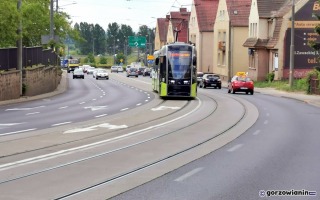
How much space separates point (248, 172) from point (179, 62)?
26042 millimetres

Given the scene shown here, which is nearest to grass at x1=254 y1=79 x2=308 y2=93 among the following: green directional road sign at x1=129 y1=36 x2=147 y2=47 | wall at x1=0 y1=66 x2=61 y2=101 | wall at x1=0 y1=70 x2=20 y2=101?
wall at x1=0 y1=66 x2=61 y2=101

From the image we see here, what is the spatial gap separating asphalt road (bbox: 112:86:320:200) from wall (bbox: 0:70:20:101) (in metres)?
18.6

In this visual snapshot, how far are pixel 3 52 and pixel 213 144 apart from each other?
21815 millimetres

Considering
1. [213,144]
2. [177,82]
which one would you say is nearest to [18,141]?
[213,144]

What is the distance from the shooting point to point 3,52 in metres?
37.3

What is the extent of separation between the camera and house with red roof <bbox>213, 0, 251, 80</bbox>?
8150 cm

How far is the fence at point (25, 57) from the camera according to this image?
3753 cm

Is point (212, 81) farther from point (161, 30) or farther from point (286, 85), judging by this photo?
point (161, 30)

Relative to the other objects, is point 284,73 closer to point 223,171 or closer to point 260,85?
point 260,85

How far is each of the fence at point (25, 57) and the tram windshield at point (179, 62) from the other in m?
9.06

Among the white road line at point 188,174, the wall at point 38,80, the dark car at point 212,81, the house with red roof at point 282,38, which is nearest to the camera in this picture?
the white road line at point 188,174

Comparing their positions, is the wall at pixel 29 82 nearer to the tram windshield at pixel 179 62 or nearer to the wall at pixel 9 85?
the wall at pixel 9 85

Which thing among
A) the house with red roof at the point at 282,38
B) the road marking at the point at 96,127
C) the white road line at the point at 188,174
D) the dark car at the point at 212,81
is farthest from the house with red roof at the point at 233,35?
the white road line at the point at 188,174

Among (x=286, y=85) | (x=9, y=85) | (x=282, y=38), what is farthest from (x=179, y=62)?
(x=282, y=38)
